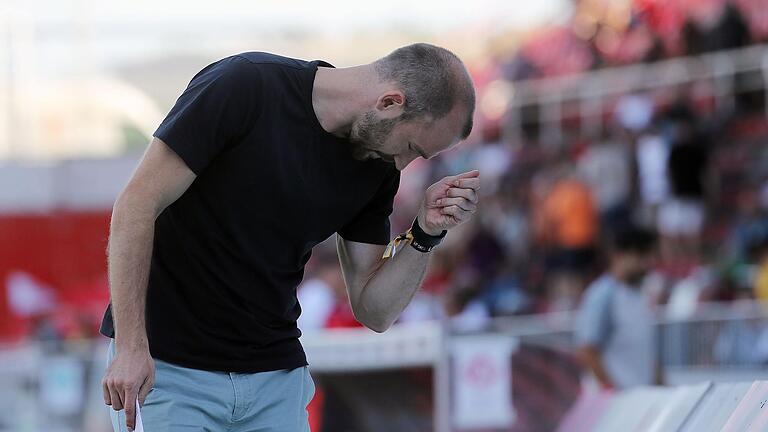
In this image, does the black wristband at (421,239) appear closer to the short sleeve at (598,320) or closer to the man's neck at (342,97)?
the man's neck at (342,97)

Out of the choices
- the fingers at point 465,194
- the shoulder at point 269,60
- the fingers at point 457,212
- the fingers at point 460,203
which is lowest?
the fingers at point 457,212

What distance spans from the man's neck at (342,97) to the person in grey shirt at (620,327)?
4938 mm

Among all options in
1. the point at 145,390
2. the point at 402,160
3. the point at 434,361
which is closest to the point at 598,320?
the point at 434,361

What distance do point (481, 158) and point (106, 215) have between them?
5497mm

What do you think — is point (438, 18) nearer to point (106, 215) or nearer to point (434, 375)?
point (106, 215)

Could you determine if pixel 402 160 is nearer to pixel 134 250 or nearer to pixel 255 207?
pixel 255 207

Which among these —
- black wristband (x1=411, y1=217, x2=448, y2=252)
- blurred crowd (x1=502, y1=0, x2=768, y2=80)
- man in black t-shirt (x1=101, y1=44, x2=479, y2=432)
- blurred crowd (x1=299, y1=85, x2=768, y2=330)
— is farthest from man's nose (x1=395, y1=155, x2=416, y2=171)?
blurred crowd (x1=502, y1=0, x2=768, y2=80)

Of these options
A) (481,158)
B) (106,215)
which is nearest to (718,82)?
(481,158)

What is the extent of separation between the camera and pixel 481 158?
19.2m

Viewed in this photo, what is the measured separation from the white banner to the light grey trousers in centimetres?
462

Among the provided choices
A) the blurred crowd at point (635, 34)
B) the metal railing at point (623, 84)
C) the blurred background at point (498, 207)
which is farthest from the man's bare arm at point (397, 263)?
the blurred crowd at point (635, 34)

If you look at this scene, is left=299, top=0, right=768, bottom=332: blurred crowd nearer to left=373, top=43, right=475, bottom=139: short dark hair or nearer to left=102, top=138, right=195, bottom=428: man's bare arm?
left=373, top=43, right=475, bottom=139: short dark hair

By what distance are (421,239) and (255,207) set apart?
561 millimetres

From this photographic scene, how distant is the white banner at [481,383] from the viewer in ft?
27.3
